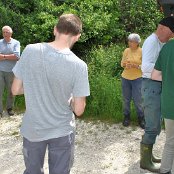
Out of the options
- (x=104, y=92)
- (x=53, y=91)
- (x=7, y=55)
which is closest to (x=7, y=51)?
(x=7, y=55)

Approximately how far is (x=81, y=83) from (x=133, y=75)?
11.0 feet

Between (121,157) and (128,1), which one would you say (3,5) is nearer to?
(128,1)

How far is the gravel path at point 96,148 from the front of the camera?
493 cm

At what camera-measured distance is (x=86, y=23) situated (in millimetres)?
9250

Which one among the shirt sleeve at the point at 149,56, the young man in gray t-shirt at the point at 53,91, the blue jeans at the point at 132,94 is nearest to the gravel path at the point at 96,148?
the blue jeans at the point at 132,94

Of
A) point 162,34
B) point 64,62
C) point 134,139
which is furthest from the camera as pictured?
point 134,139

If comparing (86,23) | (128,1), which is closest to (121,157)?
(86,23)

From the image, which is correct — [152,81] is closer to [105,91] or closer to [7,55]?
[105,91]

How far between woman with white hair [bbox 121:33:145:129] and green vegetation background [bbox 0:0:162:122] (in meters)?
1.43

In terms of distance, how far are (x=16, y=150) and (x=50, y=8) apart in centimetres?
492

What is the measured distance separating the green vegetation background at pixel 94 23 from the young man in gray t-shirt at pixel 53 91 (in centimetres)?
469

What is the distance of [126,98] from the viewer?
6422 millimetres

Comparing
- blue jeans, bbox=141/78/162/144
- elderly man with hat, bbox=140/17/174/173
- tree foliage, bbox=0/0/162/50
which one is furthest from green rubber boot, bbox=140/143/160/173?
tree foliage, bbox=0/0/162/50

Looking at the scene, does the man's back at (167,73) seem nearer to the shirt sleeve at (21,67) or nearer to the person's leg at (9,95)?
the shirt sleeve at (21,67)
